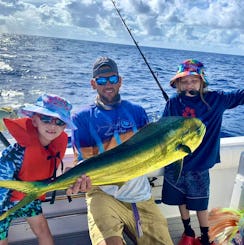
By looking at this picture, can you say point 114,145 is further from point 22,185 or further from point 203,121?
point 22,185

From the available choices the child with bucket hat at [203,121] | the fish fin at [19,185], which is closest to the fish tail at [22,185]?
the fish fin at [19,185]

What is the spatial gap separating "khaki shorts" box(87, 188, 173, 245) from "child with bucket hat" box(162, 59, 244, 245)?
299mm

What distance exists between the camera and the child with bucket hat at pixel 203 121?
8.45 feet

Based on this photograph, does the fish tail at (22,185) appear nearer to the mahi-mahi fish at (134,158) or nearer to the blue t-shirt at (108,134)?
the mahi-mahi fish at (134,158)

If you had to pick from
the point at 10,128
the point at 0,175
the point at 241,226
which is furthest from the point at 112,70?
the point at 241,226

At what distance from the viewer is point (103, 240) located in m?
2.12

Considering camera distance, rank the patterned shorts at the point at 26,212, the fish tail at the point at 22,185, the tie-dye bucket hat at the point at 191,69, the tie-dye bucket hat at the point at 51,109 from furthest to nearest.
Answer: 1. the tie-dye bucket hat at the point at 191,69
2. the patterned shorts at the point at 26,212
3. the tie-dye bucket hat at the point at 51,109
4. the fish tail at the point at 22,185

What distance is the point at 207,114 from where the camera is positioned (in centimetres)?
258

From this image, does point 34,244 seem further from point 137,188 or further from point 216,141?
point 216,141

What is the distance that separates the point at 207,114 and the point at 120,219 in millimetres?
957

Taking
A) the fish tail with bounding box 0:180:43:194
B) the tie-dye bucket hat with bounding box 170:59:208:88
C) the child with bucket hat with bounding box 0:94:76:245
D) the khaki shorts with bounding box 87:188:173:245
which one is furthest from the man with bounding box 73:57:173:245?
the fish tail with bounding box 0:180:43:194

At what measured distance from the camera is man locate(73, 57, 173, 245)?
7.69ft

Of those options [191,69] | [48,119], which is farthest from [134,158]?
[191,69]

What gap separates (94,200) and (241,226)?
3.01ft
